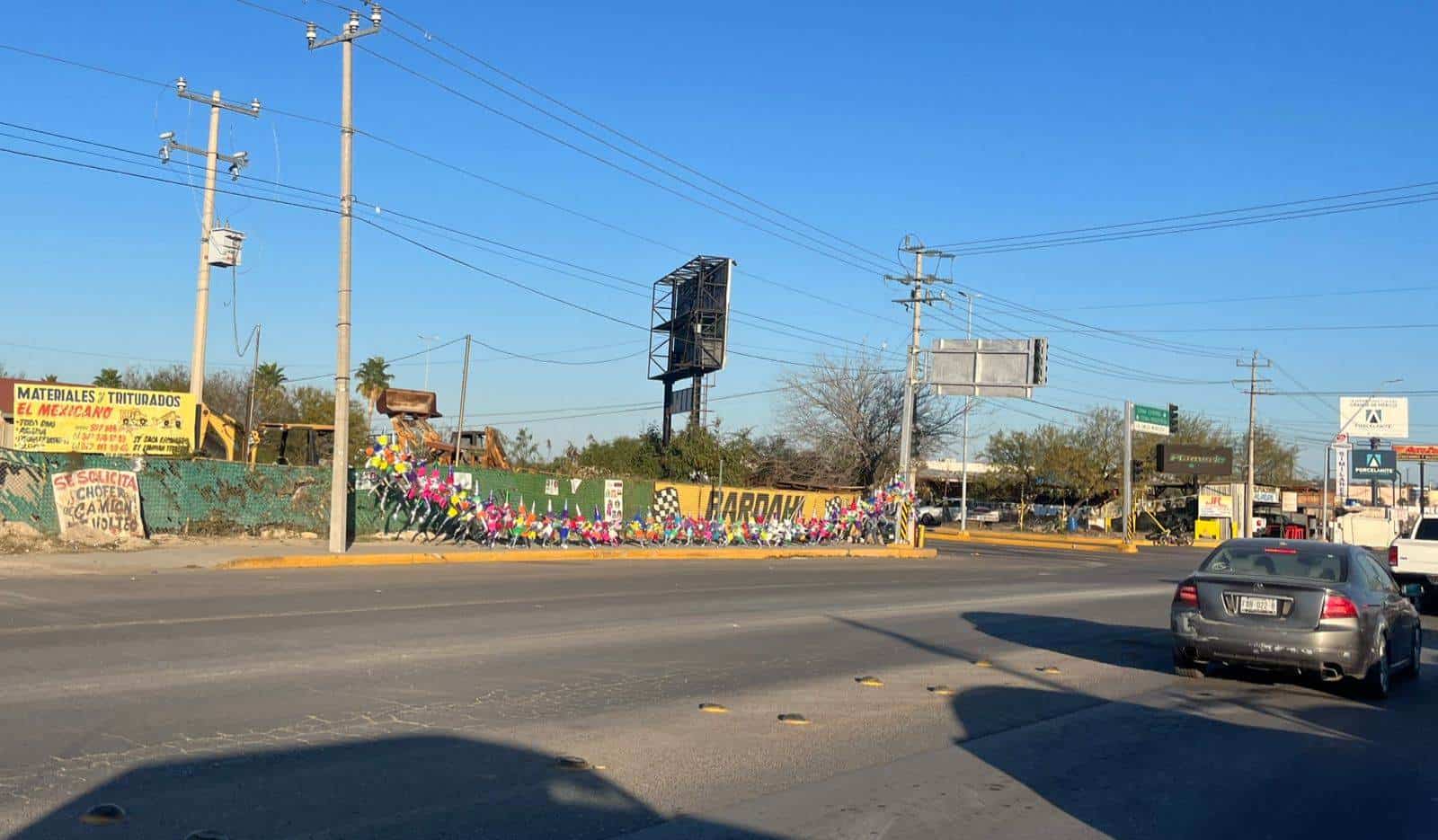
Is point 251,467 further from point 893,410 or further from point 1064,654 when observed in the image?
point 893,410

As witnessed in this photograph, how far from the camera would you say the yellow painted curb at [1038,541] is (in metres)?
54.0

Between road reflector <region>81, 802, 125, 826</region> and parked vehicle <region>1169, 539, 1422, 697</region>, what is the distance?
31.3 ft

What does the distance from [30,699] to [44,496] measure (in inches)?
638

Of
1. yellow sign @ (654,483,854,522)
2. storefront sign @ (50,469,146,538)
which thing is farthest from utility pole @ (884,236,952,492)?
storefront sign @ (50,469,146,538)

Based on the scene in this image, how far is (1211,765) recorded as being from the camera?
8.46 m

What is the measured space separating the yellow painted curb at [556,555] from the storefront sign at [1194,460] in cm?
2952

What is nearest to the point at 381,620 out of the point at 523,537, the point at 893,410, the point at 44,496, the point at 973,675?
the point at 973,675

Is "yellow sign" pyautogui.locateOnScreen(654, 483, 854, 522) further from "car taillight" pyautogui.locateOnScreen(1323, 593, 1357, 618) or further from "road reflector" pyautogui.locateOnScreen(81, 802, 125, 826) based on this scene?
"road reflector" pyautogui.locateOnScreen(81, 802, 125, 826)

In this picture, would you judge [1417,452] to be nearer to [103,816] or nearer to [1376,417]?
[1376,417]

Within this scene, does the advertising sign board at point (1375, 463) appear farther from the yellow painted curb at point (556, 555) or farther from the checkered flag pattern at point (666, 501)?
the checkered flag pattern at point (666, 501)

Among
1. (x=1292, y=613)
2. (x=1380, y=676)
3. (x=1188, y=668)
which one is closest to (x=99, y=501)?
(x=1188, y=668)

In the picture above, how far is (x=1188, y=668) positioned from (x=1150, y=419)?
167ft

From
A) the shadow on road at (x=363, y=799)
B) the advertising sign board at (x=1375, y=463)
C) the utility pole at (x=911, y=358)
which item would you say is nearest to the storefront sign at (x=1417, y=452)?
the advertising sign board at (x=1375, y=463)

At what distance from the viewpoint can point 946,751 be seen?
853cm
